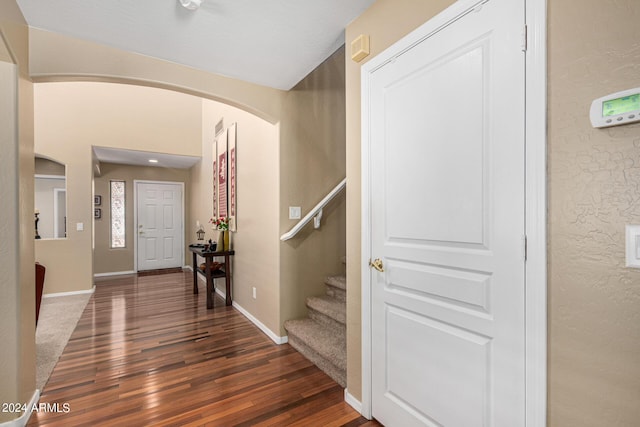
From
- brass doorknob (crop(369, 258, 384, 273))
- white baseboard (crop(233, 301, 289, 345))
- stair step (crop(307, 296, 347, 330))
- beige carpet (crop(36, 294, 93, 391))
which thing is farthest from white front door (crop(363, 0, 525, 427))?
beige carpet (crop(36, 294, 93, 391))

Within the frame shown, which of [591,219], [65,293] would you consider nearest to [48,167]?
[65,293]

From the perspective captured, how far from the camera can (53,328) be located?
10.9 ft

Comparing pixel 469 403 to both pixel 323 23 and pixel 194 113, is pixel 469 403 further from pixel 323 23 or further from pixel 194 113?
pixel 194 113

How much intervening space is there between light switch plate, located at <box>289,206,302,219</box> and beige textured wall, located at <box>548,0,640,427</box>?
224 centimetres

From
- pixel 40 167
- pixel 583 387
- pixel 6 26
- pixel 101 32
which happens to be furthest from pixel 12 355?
pixel 40 167

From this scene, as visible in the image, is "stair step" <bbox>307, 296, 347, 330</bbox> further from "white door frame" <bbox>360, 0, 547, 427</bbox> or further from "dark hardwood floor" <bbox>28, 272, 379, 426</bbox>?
"white door frame" <bbox>360, 0, 547, 427</bbox>

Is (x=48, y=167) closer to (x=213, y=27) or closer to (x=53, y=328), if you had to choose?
(x=53, y=328)

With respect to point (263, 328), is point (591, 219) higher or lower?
higher

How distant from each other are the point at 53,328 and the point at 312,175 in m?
3.30

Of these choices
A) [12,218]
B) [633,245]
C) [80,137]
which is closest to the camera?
[633,245]

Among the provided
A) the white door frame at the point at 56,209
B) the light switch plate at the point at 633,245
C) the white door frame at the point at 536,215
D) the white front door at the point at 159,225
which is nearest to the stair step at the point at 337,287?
the white door frame at the point at 536,215

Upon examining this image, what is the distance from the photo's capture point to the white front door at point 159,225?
22.0 feet

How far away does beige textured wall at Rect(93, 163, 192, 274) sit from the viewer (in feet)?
20.6

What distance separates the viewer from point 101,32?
202 centimetres
